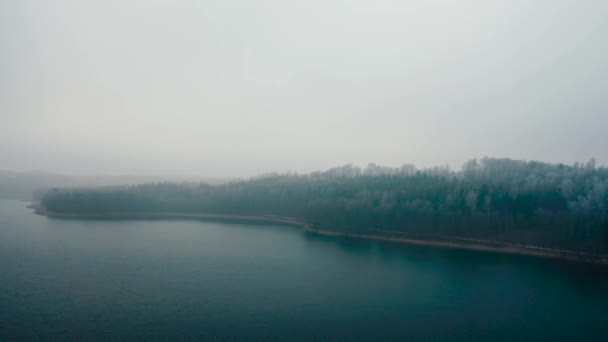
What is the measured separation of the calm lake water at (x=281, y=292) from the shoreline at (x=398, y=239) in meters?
0.96

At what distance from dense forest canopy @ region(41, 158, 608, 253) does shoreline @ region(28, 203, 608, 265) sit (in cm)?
43

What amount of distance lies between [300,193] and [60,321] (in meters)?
18.8

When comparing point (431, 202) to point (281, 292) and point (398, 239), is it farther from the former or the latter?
point (281, 292)

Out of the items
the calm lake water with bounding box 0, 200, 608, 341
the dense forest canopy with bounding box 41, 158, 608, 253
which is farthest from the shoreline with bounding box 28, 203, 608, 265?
the calm lake water with bounding box 0, 200, 608, 341

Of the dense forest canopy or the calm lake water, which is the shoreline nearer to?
A: the dense forest canopy

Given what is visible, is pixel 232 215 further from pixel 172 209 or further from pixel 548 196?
pixel 548 196

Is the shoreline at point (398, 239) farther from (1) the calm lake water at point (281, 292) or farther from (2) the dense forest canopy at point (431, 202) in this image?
(1) the calm lake water at point (281, 292)

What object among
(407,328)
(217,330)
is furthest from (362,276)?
(217,330)

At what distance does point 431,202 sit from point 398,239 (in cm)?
356

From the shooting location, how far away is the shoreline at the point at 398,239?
525 inches

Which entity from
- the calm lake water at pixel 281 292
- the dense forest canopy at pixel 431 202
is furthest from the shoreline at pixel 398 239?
the calm lake water at pixel 281 292

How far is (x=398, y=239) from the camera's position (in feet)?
55.5

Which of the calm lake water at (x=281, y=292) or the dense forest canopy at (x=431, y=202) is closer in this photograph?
the calm lake water at (x=281, y=292)

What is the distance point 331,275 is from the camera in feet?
A: 35.4
